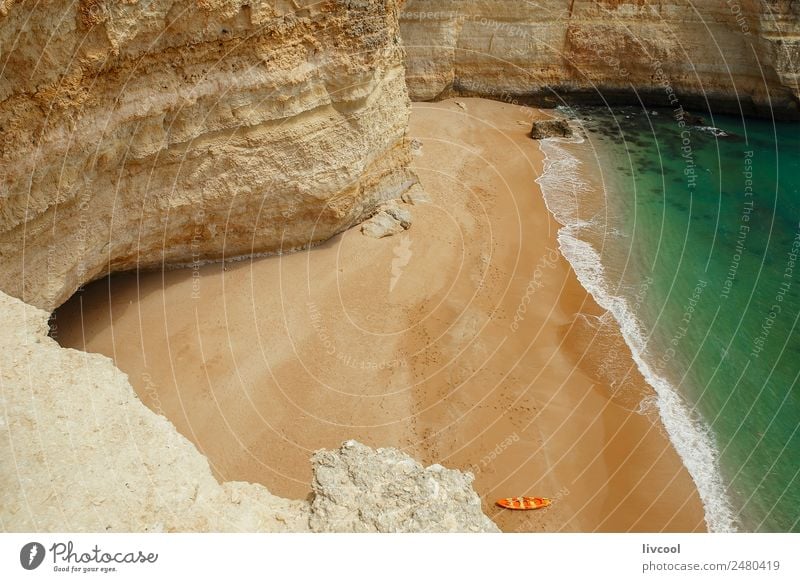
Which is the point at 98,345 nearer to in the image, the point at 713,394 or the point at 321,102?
the point at 321,102

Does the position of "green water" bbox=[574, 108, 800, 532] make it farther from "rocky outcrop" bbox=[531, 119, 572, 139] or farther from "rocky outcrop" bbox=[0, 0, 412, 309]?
"rocky outcrop" bbox=[0, 0, 412, 309]

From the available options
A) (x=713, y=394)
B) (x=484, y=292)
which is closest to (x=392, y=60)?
(x=484, y=292)

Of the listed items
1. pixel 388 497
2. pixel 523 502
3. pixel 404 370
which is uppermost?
pixel 388 497

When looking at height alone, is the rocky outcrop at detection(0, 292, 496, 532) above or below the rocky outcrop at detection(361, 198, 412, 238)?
above

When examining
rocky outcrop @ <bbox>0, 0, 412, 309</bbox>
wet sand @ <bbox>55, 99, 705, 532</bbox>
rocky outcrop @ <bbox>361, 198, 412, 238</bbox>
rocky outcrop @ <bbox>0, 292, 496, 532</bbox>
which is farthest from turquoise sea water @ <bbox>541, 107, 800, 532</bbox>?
rocky outcrop @ <bbox>0, 0, 412, 309</bbox>

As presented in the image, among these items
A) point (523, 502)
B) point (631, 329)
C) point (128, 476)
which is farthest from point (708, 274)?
point (128, 476)

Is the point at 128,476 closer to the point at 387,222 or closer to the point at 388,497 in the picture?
the point at 388,497
